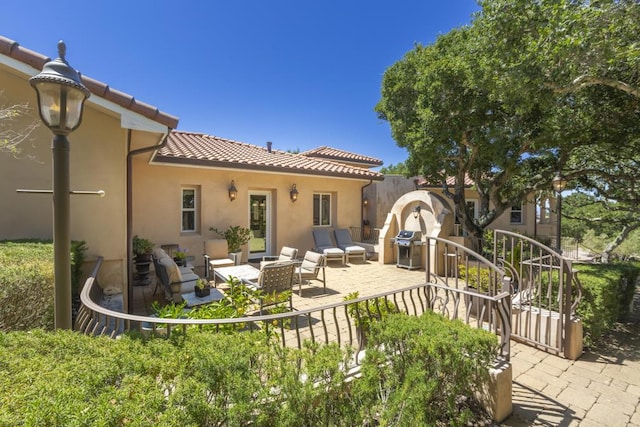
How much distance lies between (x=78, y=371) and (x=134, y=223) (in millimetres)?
8611

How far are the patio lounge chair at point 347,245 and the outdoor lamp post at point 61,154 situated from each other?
31.8 feet

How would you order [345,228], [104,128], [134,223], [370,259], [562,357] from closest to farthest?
[562,357] → [104,128] → [134,223] → [370,259] → [345,228]

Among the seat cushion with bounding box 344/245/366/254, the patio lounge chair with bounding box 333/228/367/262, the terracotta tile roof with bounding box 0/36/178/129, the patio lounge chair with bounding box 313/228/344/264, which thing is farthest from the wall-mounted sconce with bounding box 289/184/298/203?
the terracotta tile roof with bounding box 0/36/178/129

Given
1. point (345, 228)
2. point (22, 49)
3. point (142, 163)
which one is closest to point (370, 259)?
point (345, 228)

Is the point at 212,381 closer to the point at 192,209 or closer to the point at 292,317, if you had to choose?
the point at 292,317

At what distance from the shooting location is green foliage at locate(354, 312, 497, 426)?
2350 mm

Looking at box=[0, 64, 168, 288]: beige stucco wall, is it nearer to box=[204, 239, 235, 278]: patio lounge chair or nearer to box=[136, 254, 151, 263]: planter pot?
box=[136, 254, 151, 263]: planter pot

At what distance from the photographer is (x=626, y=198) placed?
1055 centimetres

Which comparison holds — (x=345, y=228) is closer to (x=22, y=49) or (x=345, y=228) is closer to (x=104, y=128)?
(x=104, y=128)

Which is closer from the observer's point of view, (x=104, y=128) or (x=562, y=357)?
(x=562, y=357)

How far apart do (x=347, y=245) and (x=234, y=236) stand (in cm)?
456

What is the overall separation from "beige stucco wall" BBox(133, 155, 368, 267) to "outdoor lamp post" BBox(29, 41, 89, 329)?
617 centimetres

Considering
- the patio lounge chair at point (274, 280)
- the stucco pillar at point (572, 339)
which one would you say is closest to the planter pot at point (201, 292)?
the patio lounge chair at point (274, 280)

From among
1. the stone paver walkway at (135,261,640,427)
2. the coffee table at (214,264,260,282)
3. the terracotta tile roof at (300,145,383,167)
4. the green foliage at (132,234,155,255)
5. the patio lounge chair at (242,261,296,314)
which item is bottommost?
the stone paver walkway at (135,261,640,427)
